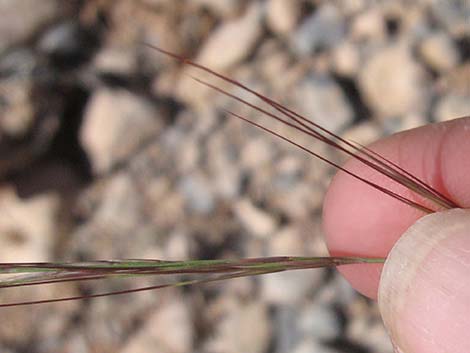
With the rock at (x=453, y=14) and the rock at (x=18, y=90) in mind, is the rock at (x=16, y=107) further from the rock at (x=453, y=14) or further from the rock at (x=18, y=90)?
the rock at (x=453, y=14)

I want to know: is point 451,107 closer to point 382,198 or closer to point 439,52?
point 439,52

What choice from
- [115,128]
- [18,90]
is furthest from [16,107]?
[115,128]

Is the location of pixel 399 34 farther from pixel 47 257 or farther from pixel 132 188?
pixel 47 257

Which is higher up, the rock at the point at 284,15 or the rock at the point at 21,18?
the rock at the point at 21,18

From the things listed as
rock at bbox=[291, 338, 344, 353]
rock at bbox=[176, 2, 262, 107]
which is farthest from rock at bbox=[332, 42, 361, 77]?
rock at bbox=[291, 338, 344, 353]

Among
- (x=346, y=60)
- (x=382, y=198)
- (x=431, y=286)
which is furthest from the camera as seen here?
(x=346, y=60)

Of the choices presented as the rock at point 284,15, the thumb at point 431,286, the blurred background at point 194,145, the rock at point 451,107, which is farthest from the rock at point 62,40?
the thumb at point 431,286
